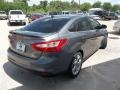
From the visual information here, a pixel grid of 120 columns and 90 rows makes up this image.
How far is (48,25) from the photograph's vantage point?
5.13 metres

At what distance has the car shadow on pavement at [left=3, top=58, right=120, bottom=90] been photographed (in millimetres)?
4582

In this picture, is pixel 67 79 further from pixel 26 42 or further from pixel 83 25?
pixel 83 25

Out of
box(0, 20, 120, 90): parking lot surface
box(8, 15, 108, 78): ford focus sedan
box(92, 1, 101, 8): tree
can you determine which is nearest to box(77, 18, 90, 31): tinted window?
box(8, 15, 108, 78): ford focus sedan

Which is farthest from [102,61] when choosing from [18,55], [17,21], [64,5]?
[64,5]

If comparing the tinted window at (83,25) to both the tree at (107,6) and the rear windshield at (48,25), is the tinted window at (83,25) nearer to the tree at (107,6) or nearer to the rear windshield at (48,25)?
the rear windshield at (48,25)

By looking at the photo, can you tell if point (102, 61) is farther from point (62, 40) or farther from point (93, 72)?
point (62, 40)

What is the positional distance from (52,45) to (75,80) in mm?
1291

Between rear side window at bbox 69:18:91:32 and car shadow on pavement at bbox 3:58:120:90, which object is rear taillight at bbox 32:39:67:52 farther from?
rear side window at bbox 69:18:91:32

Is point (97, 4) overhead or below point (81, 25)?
overhead

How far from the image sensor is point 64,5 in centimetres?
7738

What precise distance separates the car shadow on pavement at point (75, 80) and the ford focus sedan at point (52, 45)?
29cm

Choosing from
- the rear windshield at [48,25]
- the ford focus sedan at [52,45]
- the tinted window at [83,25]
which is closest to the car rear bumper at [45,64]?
the ford focus sedan at [52,45]

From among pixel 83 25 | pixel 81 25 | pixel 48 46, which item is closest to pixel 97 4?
pixel 83 25

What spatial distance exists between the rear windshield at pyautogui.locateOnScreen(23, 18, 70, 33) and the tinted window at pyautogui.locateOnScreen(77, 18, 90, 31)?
1.33 ft
